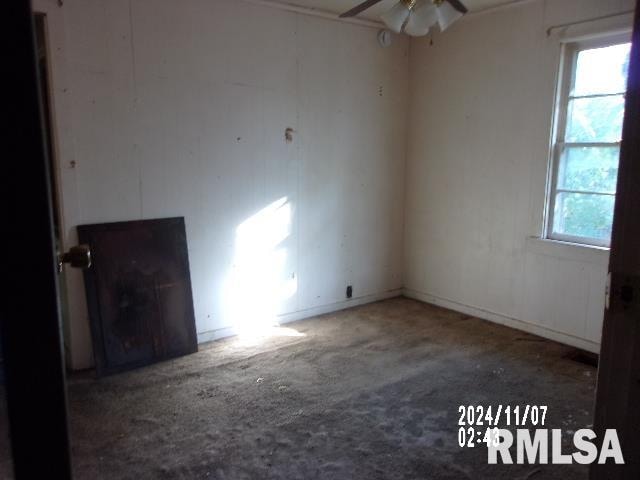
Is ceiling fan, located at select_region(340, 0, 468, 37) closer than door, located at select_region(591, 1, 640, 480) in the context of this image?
No

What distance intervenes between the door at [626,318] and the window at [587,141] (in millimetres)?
2644

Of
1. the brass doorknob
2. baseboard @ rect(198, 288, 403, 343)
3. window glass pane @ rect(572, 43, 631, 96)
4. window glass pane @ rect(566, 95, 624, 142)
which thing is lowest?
baseboard @ rect(198, 288, 403, 343)

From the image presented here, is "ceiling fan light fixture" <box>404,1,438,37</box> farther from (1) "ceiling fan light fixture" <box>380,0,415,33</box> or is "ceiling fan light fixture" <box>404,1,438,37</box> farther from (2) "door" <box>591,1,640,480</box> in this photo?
(2) "door" <box>591,1,640,480</box>

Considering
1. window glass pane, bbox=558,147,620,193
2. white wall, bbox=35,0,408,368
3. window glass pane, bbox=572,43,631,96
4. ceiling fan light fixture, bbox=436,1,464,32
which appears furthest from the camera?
window glass pane, bbox=558,147,620,193

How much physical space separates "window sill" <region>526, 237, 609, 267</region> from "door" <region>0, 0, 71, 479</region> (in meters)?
3.49

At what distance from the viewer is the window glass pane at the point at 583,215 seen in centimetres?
344

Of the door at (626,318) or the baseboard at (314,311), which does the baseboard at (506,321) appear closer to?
the baseboard at (314,311)

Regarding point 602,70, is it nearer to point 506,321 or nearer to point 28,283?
point 506,321

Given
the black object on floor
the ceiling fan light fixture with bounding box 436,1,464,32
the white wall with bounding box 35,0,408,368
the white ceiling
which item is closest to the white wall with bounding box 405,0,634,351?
the white ceiling

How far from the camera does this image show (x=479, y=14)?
3977mm

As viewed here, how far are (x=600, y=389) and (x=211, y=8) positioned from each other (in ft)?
10.9

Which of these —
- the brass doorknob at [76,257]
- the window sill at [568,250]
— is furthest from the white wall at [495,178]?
the brass doorknob at [76,257]

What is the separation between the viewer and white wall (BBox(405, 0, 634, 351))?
11.8ft

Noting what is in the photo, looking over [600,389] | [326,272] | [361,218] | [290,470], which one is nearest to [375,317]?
[326,272]
